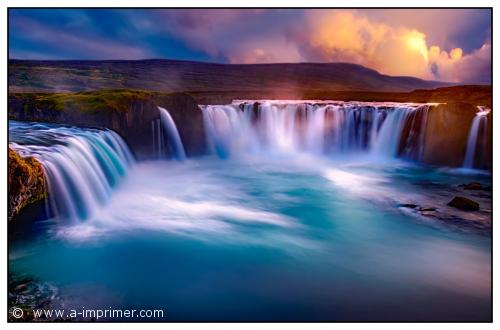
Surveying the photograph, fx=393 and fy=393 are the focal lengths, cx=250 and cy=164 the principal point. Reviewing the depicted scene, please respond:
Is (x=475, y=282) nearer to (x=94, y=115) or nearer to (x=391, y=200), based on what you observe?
(x=391, y=200)

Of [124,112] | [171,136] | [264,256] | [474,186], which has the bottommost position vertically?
[264,256]

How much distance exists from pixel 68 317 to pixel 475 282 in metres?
3.65

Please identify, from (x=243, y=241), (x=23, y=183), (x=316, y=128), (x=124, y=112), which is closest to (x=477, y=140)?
(x=316, y=128)

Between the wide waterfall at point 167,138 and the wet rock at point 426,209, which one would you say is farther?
the wide waterfall at point 167,138

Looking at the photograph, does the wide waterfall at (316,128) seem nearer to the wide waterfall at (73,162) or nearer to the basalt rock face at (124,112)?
the basalt rock face at (124,112)

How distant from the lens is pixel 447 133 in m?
9.40

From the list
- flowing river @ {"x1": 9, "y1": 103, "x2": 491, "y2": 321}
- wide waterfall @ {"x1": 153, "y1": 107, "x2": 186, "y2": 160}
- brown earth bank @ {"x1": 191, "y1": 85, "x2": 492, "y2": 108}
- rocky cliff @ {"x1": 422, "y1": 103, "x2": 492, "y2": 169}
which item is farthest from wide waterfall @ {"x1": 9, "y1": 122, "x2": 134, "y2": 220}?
rocky cliff @ {"x1": 422, "y1": 103, "x2": 492, "y2": 169}

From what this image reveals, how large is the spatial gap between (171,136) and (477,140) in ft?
21.9

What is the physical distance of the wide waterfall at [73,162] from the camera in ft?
15.3

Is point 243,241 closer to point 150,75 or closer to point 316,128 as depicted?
point 150,75

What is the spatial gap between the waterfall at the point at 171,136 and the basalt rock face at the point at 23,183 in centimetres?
478

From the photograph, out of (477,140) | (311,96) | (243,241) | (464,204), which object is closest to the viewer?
(243,241)

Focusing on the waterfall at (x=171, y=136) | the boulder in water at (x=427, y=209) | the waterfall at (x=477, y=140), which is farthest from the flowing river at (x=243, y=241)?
the waterfall at (x=171, y=136)
